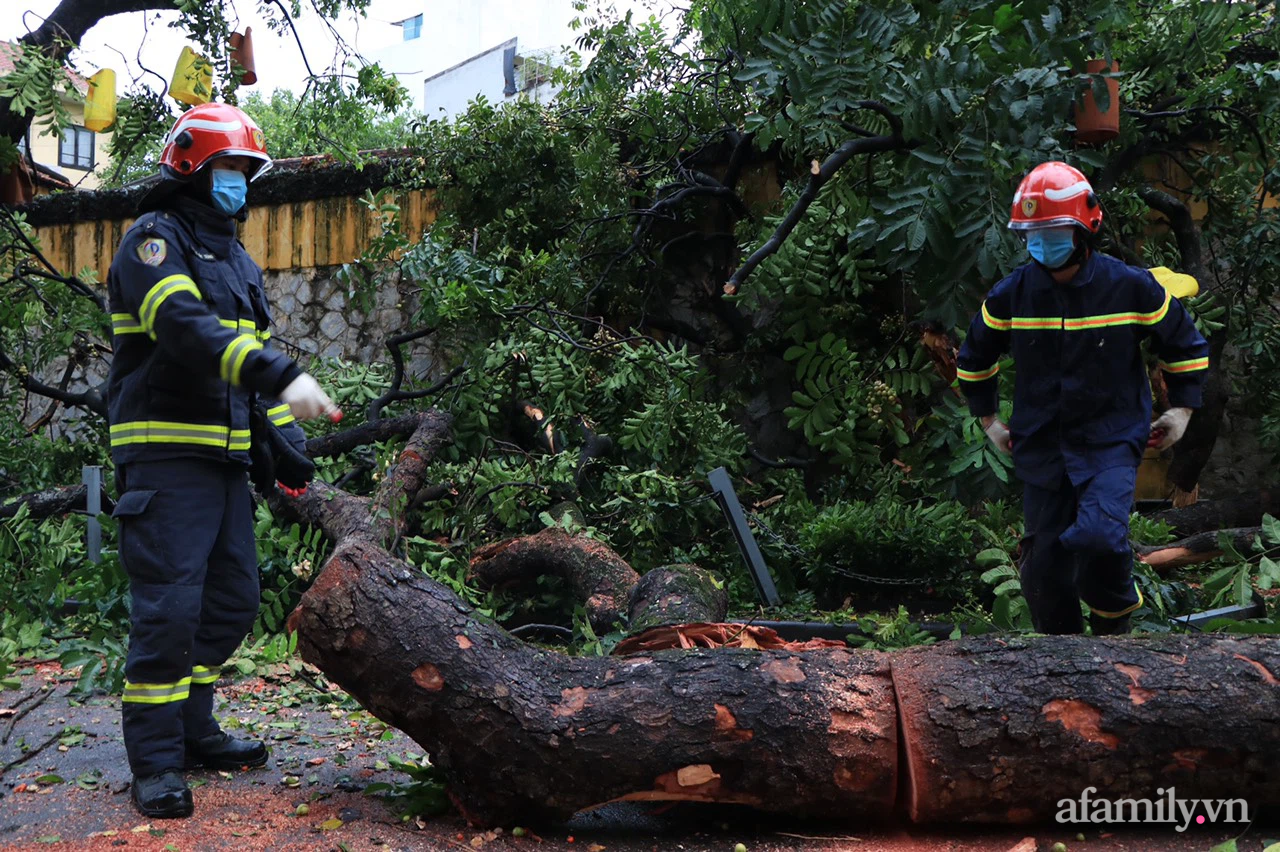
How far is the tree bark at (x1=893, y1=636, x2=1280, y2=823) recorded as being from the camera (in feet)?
8.66

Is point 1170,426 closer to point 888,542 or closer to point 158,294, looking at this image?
point 888,542

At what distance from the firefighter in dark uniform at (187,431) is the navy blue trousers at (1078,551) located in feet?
7.80

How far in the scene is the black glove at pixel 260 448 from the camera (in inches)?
134

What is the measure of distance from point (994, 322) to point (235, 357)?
2.59 m

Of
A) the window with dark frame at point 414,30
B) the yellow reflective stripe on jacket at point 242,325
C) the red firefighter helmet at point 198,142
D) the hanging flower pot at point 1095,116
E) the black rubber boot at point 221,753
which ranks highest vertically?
the window with dark frame at point 414,30

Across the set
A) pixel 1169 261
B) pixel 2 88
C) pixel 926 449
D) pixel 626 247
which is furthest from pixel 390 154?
pixel 1169 261

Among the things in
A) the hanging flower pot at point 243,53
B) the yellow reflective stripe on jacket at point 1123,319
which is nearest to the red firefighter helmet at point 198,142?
the yellow reflective stripe on jacket at point 1123,319

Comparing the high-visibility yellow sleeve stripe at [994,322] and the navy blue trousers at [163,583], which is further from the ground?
the high-visibility yellow sleeve stripe at [994,322]

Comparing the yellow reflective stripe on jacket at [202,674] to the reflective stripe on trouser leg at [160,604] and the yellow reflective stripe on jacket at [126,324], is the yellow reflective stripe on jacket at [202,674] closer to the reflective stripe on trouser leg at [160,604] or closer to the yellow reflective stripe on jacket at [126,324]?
the reflective stripe on trouser leg at [160,604]

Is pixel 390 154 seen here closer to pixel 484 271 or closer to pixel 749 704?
pixel 484 271

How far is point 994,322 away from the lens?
3.96 m

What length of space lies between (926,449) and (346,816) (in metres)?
4.09

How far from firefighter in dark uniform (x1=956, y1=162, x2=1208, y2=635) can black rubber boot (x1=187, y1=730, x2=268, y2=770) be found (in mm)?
2681

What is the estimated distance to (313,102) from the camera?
7062 mm
